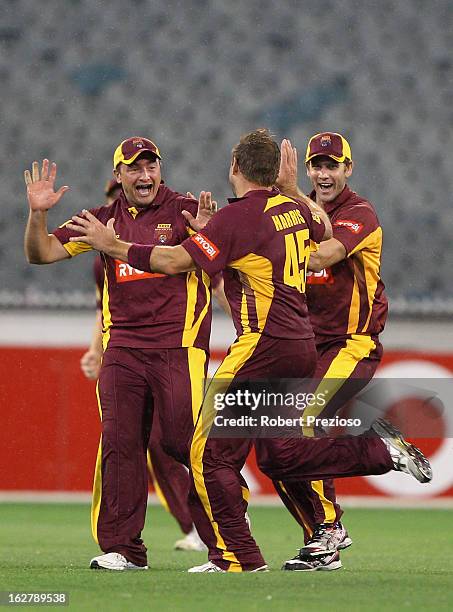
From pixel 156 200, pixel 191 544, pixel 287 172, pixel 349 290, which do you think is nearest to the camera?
pixel 287 172

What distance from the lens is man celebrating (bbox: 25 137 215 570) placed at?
6.38 meters

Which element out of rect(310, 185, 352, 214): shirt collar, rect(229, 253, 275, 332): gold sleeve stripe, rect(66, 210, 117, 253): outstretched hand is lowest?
rect(229, 253, 275, 332): gold sleeve stripe

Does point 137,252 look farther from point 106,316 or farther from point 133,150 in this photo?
point 133,150

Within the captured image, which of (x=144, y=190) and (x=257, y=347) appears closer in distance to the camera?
(x=257, y=347)

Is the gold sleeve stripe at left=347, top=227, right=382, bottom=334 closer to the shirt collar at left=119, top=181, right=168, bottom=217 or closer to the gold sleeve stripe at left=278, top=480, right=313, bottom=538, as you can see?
the gold sleeve stripe at left=278, top=480, right=313, bottom=538


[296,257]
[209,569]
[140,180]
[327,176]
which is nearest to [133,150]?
[140,180]

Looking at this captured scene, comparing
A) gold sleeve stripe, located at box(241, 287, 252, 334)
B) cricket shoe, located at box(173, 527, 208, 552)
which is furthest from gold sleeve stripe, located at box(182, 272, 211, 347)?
cricket shoe, located at box(173, 527, 208, 552)

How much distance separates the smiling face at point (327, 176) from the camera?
23.1ft

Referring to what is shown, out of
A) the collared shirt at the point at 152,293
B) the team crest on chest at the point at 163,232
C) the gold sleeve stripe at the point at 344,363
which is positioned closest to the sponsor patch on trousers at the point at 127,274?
the collared shirt at the point at 152,293

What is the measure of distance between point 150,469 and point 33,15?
7.36m

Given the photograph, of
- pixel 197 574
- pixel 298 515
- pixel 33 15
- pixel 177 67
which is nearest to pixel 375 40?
pixel 177 67

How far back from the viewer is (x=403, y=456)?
19.5ft

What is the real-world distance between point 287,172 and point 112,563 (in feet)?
6.70

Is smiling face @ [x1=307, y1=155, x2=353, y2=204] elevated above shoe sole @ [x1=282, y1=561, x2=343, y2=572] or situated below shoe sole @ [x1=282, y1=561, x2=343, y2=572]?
above
